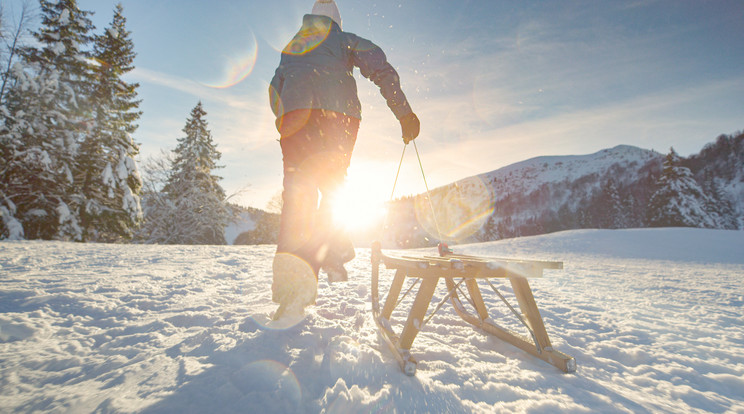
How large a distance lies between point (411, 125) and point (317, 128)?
0.84 meters

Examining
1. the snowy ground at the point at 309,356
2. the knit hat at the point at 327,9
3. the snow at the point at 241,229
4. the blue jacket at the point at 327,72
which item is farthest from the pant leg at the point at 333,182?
the snow at the point at 241,229

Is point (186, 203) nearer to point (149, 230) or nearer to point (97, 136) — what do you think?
point (149, 230)

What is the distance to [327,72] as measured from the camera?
2.38 m

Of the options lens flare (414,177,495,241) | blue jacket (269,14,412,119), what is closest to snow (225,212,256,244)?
blue jacket (269,14,412,119)

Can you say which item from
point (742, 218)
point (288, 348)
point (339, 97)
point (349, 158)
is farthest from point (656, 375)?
point (742, 218)

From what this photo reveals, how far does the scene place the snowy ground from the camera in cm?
115

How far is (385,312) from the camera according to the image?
209 centimetres

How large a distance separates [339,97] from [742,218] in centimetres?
8010

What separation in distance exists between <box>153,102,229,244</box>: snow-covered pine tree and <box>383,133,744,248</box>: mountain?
644 inches

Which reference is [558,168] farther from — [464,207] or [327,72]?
[327,72]

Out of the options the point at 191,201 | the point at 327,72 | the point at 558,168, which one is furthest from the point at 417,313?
the point at 558,168

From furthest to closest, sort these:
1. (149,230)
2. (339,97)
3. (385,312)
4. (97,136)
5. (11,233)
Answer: (149,230) < (97,136) < (11,233) < (339,97) < (385,312)

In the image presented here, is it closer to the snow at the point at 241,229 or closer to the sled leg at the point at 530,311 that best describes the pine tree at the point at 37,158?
the snow at the point at 241,229

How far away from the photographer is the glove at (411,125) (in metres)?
2.54
